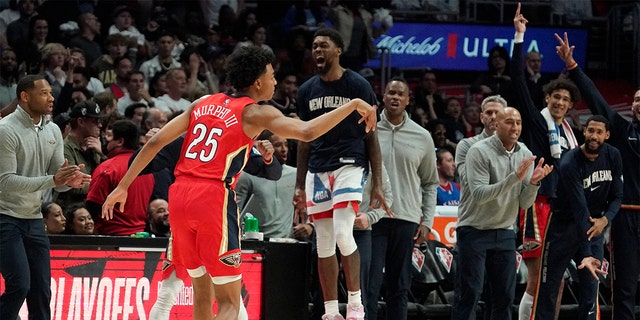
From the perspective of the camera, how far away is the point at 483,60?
1833 centimetres

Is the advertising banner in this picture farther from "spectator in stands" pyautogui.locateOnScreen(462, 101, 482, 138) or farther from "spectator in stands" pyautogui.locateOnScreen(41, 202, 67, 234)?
"spectator in stands" pyautogui.locateOnScreen(41, 202, 67, 234)

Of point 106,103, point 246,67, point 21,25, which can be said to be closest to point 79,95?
point 106,103

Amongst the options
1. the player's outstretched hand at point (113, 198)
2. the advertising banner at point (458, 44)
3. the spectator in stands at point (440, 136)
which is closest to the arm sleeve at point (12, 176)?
the player's outstretched hand at point (113, 198)

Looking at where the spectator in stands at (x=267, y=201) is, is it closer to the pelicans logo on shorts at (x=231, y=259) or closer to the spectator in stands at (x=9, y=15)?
the pelicans logo on shorts at (x=231, y=259)

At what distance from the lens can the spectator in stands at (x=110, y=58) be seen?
13.8m

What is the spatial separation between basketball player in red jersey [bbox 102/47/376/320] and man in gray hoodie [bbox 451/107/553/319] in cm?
276

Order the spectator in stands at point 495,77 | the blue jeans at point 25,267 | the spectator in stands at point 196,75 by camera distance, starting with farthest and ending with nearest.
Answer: the spectator in stands at point 495,77 < the spectator in stands at point 196,75 < the blue jeans at point 25,267

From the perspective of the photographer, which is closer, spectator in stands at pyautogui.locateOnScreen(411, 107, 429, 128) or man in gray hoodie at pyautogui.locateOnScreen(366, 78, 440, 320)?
man in gray hoodie at pyautogui.locateOnScreen(366, 78, 440, 320)

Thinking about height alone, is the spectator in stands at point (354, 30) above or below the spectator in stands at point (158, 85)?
above

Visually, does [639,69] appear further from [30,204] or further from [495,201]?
[30,204]

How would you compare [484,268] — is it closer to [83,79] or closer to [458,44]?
[83,79]

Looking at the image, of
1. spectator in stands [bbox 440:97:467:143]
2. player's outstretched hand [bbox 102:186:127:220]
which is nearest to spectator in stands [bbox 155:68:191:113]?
spectator in stands [bbox 440:97:467:143]

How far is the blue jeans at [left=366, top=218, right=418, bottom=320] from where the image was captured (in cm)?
905

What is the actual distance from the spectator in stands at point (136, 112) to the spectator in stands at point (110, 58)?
66.3 inches
